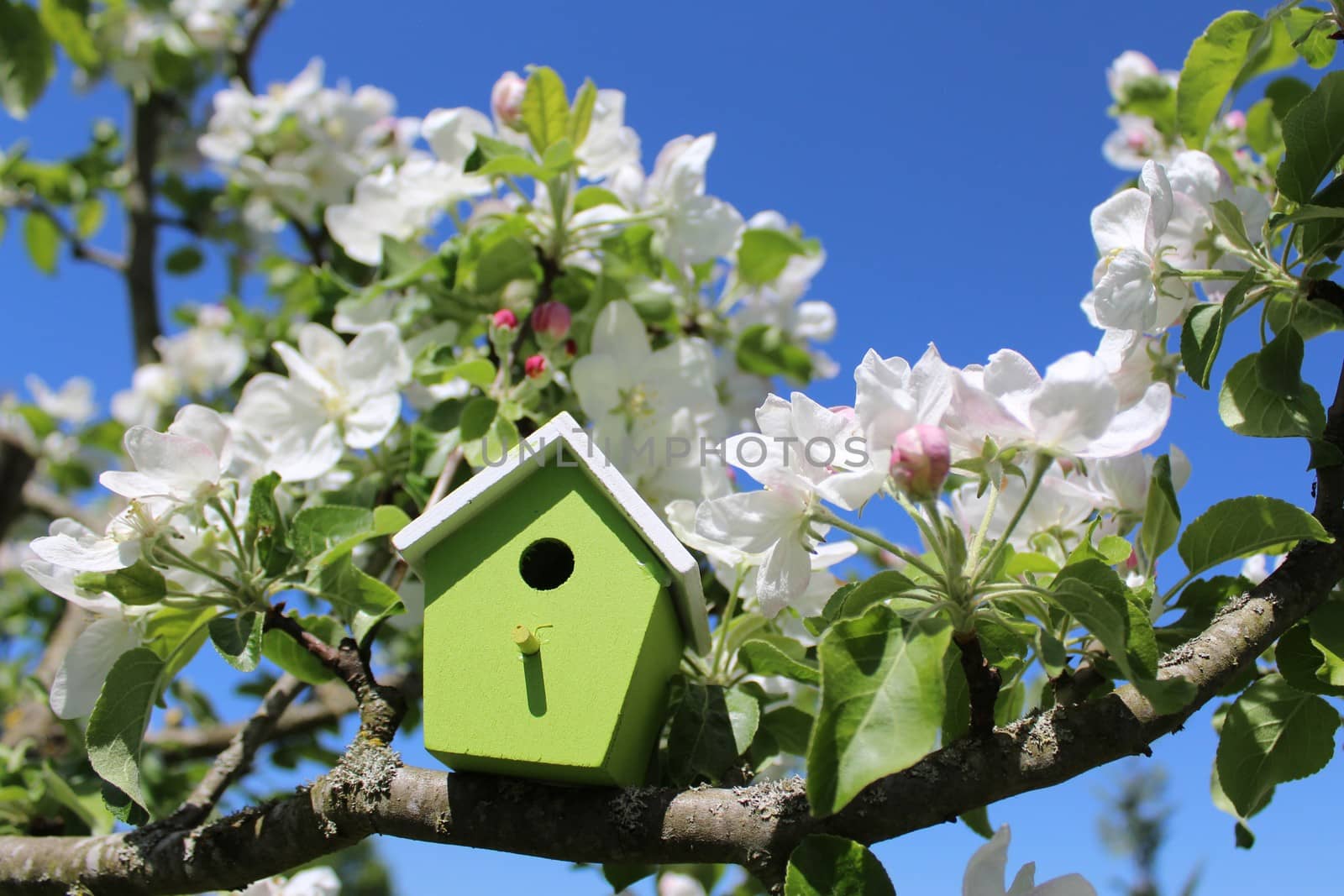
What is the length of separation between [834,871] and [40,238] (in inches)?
173

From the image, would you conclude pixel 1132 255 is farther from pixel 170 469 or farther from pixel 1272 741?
pixel 170 469

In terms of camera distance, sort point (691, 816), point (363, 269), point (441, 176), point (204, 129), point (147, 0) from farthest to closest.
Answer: point (204, 129)
point (147, 0)
point (363, 269)
point (441, 176)
point (691, 816)

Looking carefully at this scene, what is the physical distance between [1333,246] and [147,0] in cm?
424

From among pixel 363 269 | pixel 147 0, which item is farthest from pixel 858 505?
pixel 147 0

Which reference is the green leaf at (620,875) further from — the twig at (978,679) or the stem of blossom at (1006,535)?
the stem of blossom at (1006,535)

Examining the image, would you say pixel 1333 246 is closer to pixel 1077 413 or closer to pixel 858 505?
pixel 1077 413

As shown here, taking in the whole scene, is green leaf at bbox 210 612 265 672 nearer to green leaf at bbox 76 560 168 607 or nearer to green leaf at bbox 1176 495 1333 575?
green leaf at bbox 76 560 168 607

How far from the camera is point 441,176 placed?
2260mm

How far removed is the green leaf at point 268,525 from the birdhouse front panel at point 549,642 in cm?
27

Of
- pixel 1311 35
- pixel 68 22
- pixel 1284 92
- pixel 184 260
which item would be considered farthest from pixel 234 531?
pixel 184 260

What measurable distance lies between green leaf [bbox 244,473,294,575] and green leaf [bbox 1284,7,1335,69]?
66.5 inches

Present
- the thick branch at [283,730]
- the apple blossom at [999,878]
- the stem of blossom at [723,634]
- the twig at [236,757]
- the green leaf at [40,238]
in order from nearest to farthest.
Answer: the apple blossom at [999,878] → the stem of blossom at [723,634] → the twig at [236,757] → the thick branch at [283,730] → the green leaf at [40,238]

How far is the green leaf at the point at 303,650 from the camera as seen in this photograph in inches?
62.3

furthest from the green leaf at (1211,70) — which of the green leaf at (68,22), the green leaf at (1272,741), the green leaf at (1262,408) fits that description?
the green leaf at (68,22)
